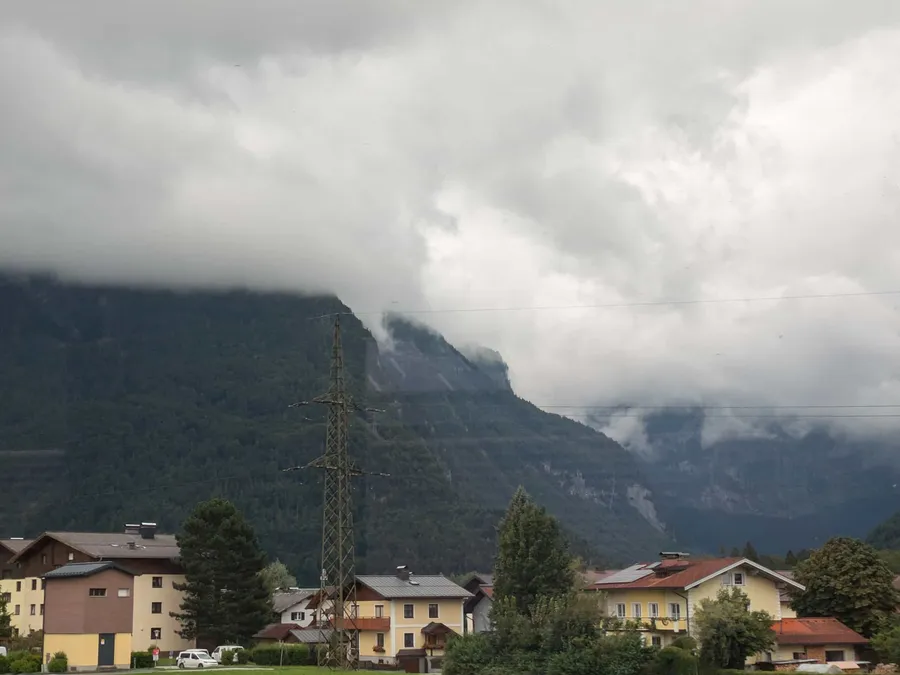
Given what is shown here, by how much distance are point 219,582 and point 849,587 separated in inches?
1977

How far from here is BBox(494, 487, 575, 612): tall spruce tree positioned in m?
74.5

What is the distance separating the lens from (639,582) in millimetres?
75062

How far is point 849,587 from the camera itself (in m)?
72.6

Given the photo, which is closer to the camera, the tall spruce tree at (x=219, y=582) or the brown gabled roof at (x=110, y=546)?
the brown gabled roof at (x=110, y=546)

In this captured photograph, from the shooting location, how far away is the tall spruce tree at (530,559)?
244 ft

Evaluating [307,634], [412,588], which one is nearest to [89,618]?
[307,634]

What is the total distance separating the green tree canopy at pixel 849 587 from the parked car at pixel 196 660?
131 ft

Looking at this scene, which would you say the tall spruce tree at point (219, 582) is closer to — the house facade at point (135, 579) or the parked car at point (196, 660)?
the house facade at point (135, 579)

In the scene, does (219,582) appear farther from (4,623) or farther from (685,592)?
(685,592)

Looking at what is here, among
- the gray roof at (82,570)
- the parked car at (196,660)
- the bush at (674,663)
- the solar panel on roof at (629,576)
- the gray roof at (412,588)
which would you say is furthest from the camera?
the gray roof at (412,588)

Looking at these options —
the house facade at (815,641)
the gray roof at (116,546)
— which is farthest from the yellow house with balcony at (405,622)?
the house facade at (815,641)

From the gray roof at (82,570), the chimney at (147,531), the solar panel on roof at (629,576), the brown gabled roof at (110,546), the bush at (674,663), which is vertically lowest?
the bush at (674,663)

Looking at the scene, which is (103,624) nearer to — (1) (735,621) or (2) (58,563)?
(2) (58,563)

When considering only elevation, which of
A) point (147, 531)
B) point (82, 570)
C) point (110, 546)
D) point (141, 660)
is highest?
point (147, 531)
